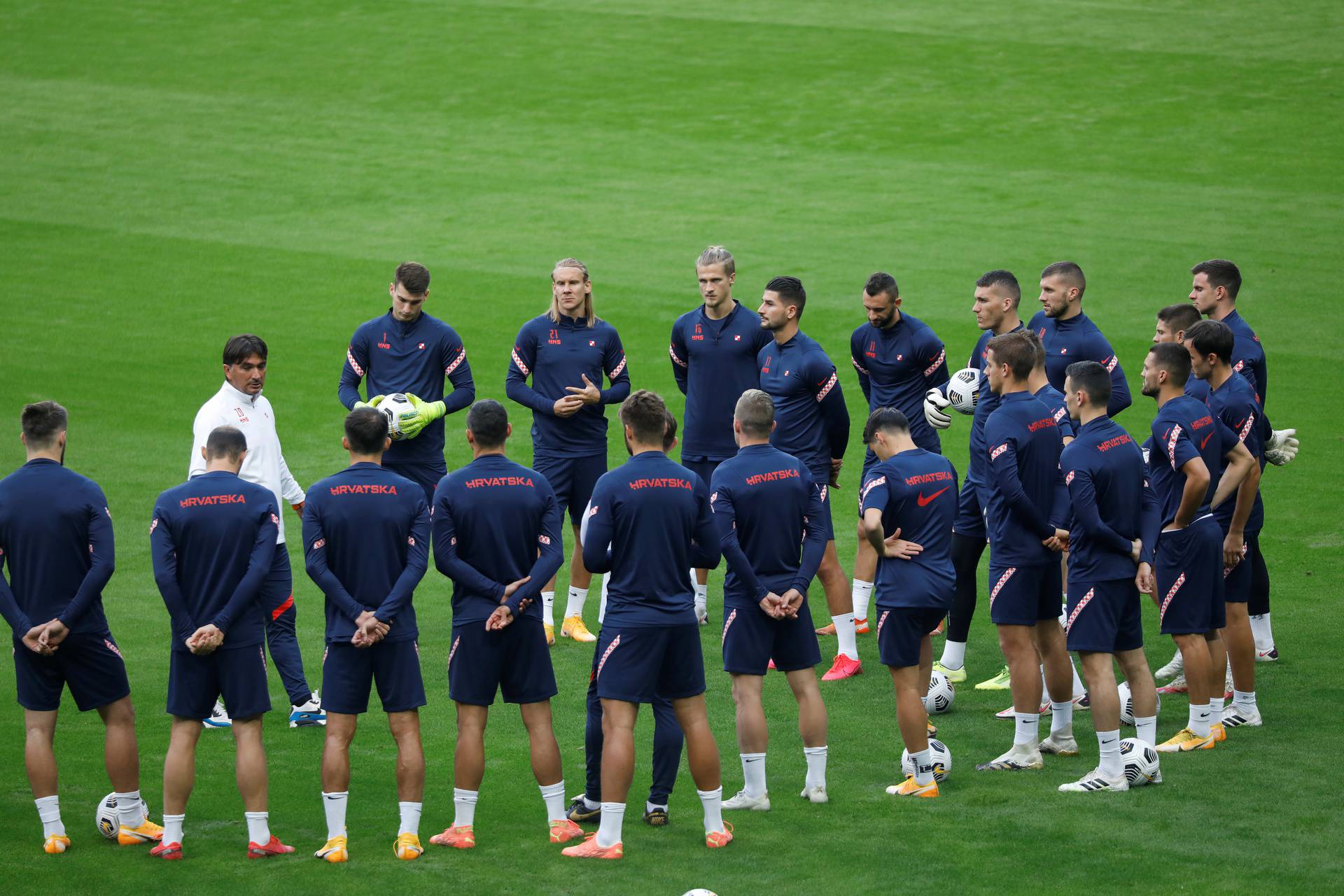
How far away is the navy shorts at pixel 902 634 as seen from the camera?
7395mm

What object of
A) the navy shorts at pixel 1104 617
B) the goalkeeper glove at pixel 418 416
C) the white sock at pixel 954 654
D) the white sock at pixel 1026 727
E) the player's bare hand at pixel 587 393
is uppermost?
the player's bare hand at pixel 587 393

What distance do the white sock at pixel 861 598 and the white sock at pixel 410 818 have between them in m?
4.43

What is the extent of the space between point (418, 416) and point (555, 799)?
11.1 ft

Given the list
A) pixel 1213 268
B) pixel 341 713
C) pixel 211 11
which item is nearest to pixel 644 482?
pixel 341 713

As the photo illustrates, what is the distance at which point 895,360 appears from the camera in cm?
1009

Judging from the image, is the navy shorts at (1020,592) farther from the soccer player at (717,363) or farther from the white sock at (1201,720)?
the soccer player at (717,363)

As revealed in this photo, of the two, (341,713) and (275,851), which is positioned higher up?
(341,713)

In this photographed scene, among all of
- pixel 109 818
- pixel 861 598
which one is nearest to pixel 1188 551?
pixel 861 598

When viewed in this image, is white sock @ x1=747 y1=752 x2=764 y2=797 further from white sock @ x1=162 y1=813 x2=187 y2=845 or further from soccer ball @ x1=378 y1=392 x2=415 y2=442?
soccer ball @ x1=378 y1=392 x2=415 y2=442

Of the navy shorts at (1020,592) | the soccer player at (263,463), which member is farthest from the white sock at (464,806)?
the navy shorts at (1020,592)

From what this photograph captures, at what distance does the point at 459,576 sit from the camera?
269 inches

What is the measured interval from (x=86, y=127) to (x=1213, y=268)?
22.6 metres

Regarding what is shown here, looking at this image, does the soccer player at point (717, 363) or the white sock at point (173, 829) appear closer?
the white sock at point (173, 829)

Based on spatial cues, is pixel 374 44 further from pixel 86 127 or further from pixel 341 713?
pixel 341 713
